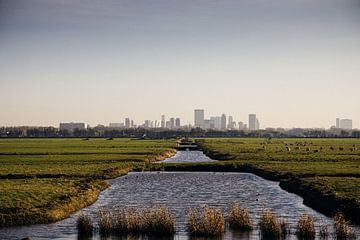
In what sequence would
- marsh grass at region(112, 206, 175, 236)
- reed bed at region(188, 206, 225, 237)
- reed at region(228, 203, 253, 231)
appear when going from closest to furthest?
reed bed at region(188, 206, 225, 237) → marsh grass at region(112, 206, 175, 236) → reed at region(228, 203, 253, 231)

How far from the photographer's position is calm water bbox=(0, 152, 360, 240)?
1293 inches

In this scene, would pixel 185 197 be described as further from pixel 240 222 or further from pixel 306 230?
pixel 306 230

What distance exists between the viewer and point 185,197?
156 ft

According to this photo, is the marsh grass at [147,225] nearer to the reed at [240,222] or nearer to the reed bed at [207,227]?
the reed bed at [207,227]

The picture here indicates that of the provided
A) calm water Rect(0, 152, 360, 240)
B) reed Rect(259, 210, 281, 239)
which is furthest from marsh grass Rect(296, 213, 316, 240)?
reed Rect(259, 210, 281, 239)

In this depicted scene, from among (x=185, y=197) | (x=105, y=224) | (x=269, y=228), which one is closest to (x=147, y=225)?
(x=105, y=224)

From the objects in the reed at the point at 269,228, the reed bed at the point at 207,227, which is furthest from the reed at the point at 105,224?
the reed at the point at 269,228

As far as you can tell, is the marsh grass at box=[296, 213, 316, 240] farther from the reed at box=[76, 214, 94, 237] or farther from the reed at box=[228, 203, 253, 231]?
the reed at box=[76, 214, 94, 237]

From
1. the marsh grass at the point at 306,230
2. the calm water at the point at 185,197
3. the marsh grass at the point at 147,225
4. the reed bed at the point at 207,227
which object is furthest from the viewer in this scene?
the calm water at the point at 185,197

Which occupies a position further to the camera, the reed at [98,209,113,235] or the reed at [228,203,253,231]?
the reed at [228,203,253,231]

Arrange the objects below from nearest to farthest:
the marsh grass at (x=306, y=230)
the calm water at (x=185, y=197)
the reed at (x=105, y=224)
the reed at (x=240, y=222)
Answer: the marsh grass at (x=306, y=230) < the reed at (x=105, y=224) < the reed at (x=240, y=222) < the calm water at (x=185, y=197)

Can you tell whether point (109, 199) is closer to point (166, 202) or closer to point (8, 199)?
point (166, 202)

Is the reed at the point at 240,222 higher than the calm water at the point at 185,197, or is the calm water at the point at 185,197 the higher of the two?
the reed at the point at 240,222

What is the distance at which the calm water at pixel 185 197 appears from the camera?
32844 millimetres
